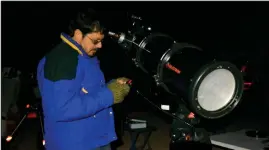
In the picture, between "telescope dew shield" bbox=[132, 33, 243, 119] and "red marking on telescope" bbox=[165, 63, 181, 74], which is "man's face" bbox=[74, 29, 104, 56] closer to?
"telescope dew shield" bbox=[132, 33, 243, 119]

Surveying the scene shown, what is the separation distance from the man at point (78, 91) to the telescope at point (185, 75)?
0.16 meters

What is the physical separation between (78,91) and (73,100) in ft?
0.27

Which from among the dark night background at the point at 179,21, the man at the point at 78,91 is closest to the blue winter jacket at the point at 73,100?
the man at the point at 78,91

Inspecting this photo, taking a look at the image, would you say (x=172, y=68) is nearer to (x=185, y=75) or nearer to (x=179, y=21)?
(x=185, y=75)

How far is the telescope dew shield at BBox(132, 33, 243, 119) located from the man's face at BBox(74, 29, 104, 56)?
0.28 meters

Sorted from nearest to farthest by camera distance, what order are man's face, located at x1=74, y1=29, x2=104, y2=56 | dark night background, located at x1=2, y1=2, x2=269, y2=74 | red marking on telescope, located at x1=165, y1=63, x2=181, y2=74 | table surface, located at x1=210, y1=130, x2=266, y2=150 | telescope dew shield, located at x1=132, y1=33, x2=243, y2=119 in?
telescope dew shield, located at x1=132, y1=33, x2=243, y2=119
red marking on telescope, located at x1=165, y1=63, x2=181, y2=74
man's face, located at x1=74, y1=29, x2=104, y2=56
table surface, located at x1=210, y1=130, x2=266, y2=150
dark night background, located at x1=2, y1=2, x2=269, y2=74

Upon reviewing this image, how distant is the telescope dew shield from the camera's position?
1.31 metres

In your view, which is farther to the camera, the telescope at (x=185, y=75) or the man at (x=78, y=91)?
the man at (x=78, y=91)

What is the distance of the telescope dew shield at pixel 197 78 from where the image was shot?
1313 mm

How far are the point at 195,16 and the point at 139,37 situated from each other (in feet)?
15.4

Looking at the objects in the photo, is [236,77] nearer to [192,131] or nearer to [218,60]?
[218,60]

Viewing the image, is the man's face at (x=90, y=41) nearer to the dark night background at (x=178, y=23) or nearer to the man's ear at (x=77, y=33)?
the man's ear at (x=77, y=33)

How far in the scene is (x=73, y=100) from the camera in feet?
5.08

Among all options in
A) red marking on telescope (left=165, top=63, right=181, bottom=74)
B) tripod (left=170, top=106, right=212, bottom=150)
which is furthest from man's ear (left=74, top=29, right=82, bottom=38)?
tripod (left=170, top=106, right=212, bottom=150)
